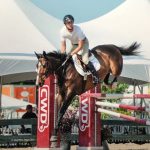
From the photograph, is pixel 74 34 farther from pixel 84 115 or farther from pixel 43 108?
pixel 84 115

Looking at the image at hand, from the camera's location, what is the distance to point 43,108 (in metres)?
8.19

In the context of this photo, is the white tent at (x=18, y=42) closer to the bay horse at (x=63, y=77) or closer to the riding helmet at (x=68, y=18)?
the bay horse at (x=63, y=77)

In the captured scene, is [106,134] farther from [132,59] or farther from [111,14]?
[111,14]

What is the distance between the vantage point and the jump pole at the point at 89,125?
27.7 ft

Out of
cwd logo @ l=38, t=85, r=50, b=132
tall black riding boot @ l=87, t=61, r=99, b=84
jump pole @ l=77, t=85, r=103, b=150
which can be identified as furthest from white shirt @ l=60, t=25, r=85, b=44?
jump pole @ l=77, t=85, r=103, b=150

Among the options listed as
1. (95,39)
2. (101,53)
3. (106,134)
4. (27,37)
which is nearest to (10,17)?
(27,37)

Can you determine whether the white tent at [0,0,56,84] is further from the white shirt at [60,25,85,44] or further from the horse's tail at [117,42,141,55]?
the white shirt at [60,25,85,44]

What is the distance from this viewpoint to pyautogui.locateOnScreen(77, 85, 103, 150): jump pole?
8453 millimetres

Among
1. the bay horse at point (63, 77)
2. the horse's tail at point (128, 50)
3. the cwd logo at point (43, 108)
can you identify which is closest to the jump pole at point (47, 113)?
the cwd logo at point (43, 108)

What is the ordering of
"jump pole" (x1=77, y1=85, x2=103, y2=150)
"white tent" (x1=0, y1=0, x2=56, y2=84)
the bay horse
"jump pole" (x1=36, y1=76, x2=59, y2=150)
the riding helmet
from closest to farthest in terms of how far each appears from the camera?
the riding helmet
the bay horse
"jump pole" (x1=36, y1=76, x2=59, y2=150)
"jump pole" (x1=77, y1=85, x2=103, y2=150)
"white tent" (x1=0, y1=0, x2=56, y2=84)

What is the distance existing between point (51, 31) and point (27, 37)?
1.25 meters

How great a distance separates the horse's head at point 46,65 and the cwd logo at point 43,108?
2.25 m

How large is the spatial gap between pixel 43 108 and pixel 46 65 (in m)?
2.52

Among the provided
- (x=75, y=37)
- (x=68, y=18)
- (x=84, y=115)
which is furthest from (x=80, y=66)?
(x=84, y=115)
